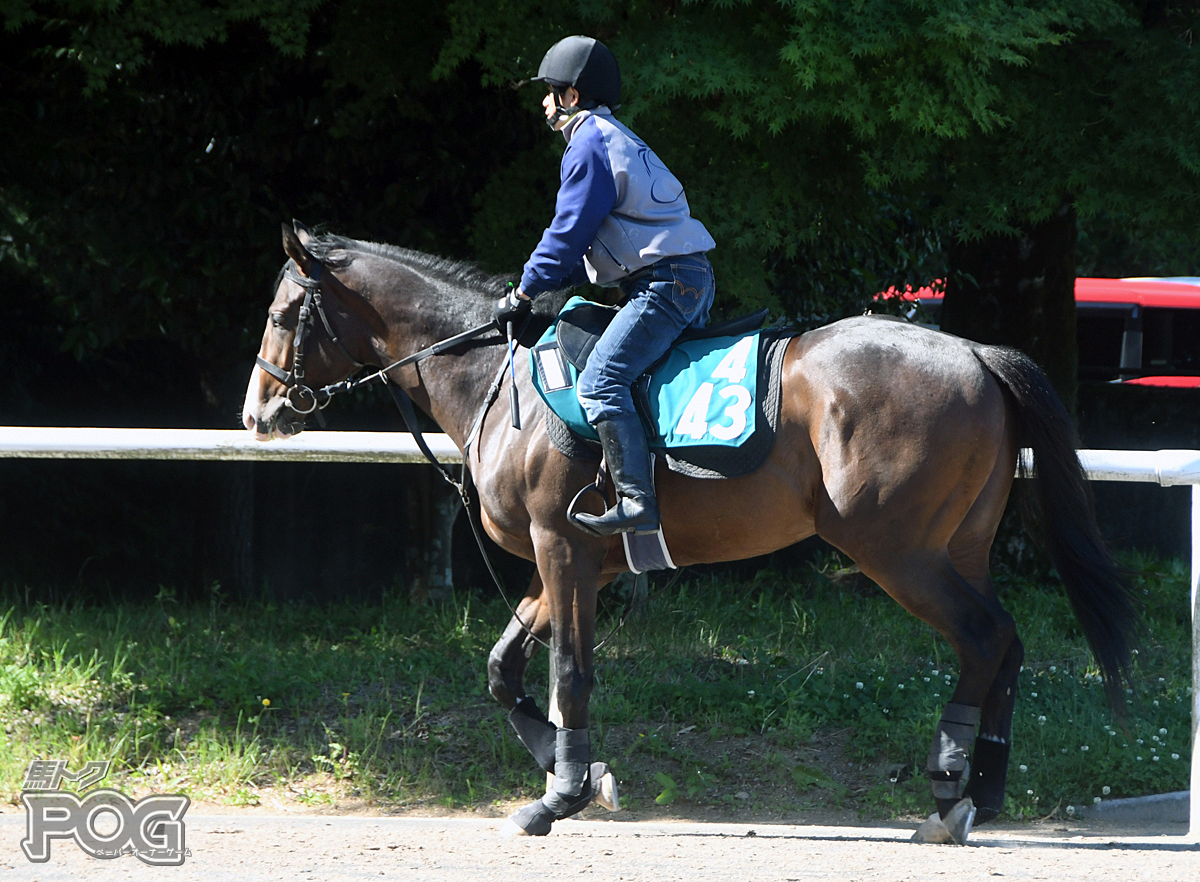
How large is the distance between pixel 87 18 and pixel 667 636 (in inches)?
182

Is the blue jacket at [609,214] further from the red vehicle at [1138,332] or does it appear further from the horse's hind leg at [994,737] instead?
the red vehicle at [1138,332]

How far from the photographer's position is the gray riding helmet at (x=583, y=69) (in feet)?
14.0

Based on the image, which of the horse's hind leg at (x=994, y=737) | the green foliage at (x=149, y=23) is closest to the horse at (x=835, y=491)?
the horse's hind leg at (x=994, y=737)

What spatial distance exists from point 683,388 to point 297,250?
160 centimetres

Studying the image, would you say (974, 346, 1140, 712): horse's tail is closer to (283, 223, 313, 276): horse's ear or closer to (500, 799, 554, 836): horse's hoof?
(500, 799, 554, 836): horse's hoof

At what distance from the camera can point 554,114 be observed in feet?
14.4

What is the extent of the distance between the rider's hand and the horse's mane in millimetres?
321

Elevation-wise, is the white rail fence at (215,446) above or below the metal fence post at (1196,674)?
above

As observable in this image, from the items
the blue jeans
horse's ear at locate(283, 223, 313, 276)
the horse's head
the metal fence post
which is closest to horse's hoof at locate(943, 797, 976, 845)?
the metal fence post

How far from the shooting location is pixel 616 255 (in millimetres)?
4270

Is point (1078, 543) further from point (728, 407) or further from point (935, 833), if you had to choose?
point (728, 407)

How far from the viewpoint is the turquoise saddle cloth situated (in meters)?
4.12

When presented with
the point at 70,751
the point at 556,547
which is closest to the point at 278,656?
the point at 70,751

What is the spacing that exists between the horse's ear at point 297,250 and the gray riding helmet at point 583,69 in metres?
1.12
